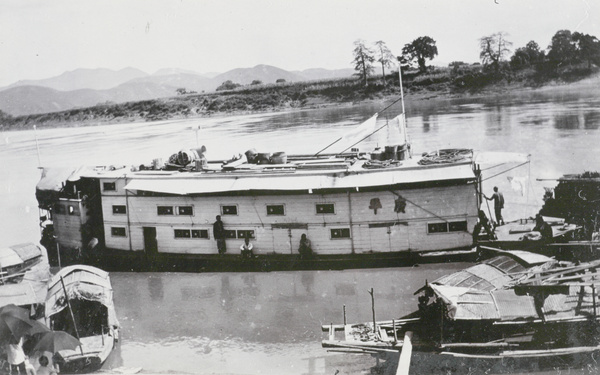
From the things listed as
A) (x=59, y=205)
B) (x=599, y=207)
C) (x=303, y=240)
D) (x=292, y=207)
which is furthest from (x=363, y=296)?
(x=59, y=205)

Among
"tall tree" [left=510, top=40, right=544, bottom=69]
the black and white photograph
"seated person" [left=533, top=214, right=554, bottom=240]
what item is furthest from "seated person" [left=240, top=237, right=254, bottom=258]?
"tall tree" [left=510, top=40, right=544, bottom=69]

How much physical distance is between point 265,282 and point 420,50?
35.5ft

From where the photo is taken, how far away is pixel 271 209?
56.7ft

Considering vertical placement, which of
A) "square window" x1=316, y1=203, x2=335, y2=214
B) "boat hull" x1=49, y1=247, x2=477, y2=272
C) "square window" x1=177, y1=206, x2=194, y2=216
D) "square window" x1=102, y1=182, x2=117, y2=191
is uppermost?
"square window" x1=102, y1=182, x2=117, y2=191

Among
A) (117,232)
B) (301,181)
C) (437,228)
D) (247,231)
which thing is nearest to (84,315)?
(247,231)

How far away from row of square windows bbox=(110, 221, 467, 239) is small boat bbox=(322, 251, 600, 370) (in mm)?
5084

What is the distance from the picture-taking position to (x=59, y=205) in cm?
2008

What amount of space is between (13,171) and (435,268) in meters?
31.1

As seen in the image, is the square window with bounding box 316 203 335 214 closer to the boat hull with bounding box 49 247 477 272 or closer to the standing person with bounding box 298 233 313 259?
the standing person with bounding box 298 233 313 259

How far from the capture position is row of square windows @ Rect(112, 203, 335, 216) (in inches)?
663

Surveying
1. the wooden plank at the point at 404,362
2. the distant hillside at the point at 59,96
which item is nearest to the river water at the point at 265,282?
the wooden plank at the point at 404,362

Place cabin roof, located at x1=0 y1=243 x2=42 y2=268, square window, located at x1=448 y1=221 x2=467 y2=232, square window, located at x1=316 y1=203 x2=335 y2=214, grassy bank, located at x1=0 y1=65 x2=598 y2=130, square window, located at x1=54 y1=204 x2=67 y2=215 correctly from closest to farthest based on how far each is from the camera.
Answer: square window, located at x1=448 y1=221 x2=467 y2=232 → cabin roof, located at x1=0 y1=243 x2=42 y2=268 → square window, located at x1=316 y1=203 x2=335 y2=214 → square window, located at x1=54 y1=204 x2=67 y2=215 → grassy bank, located at x1=0 y1=65 x2=598 y2=130

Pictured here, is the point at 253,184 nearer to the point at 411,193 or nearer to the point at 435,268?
the point at 411,193

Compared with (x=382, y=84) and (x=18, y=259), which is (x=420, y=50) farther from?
(x=18, y=259)
